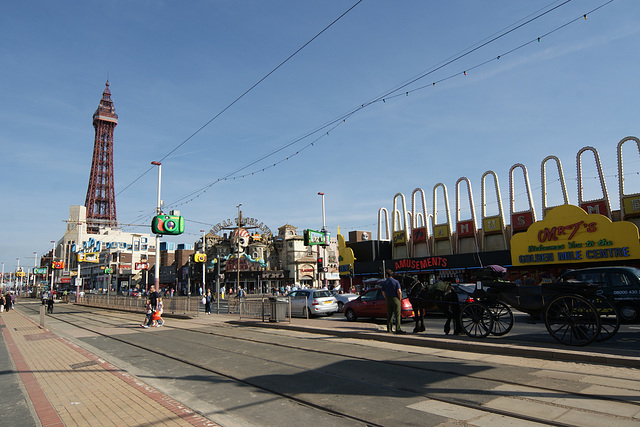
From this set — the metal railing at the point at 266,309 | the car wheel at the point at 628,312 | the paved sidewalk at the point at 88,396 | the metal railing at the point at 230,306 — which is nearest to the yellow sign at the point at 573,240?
the car wheel at the point at 628,312

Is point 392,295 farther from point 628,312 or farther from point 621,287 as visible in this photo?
point 628,312

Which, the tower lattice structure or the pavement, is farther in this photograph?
the tower lattice structure

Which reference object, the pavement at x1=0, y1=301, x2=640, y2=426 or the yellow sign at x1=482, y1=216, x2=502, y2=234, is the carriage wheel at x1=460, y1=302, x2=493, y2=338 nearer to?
the pavement at x1=0, y1=301, x2=640, y2=426

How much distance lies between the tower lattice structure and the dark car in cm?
15909

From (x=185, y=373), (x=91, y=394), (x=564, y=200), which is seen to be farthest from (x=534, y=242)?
(x=91, y=394)

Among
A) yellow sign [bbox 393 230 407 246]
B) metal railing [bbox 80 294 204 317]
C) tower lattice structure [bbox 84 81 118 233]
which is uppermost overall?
tower lattice structure [bbox 84 81 118 233]

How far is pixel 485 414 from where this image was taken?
5.22 metres

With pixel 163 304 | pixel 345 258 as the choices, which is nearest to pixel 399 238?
pixel 345 258

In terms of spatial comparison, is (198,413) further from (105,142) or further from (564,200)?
(105,142)

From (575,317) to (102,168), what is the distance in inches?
6669

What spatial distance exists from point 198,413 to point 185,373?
3042 mm

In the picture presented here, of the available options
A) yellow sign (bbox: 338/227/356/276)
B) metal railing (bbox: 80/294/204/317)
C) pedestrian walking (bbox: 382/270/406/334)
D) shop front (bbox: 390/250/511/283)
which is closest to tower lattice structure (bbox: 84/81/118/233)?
metal railing (bbox: 80/294/204/317)

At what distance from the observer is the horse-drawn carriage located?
852 centimetres

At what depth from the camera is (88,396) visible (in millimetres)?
6969
